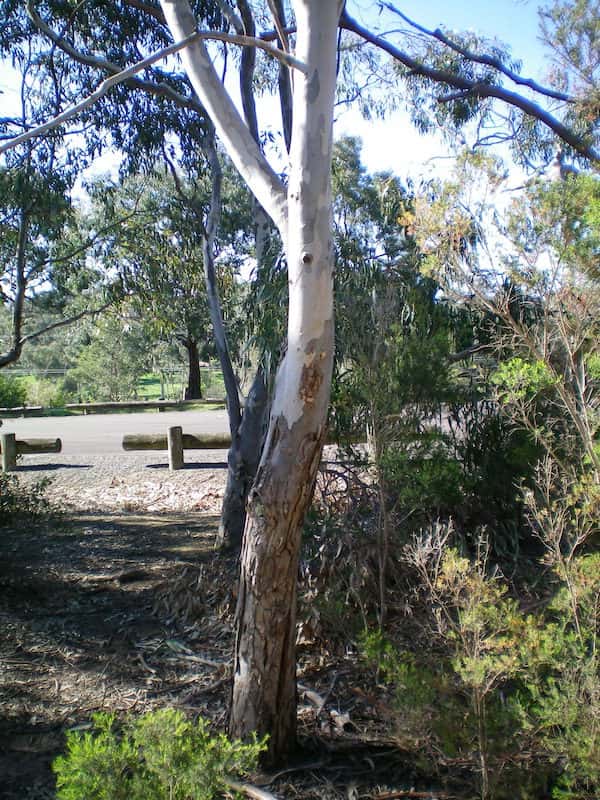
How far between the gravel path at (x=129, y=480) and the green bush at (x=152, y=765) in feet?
23.4

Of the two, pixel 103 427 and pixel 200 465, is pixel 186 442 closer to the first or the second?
pixel 200 465

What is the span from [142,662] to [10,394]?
19676mm

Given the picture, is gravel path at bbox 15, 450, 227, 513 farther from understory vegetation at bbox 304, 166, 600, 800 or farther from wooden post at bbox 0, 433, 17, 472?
understory vegetation at bbox 304, 166, 600, 800

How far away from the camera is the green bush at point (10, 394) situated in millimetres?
23013

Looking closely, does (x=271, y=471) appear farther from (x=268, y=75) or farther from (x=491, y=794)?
(x=268, y=75)

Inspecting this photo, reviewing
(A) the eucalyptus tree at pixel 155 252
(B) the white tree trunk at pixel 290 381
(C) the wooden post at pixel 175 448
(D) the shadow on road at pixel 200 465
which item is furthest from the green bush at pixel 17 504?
(B) the white tree trunk at pixel 290 381

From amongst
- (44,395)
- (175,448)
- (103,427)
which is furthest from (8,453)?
(44,395)

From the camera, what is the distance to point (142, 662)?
207 inches

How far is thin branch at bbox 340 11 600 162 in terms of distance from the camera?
910 centimetres

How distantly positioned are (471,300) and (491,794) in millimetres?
2416

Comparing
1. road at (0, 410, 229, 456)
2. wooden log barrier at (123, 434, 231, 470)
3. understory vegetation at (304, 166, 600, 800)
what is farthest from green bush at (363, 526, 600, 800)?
road at (0, 410, 229, 456)

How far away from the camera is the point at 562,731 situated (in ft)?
10.7

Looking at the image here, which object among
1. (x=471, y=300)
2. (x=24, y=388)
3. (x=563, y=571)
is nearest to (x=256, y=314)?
(x=471, y=300)

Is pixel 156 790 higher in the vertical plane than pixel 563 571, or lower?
lower
